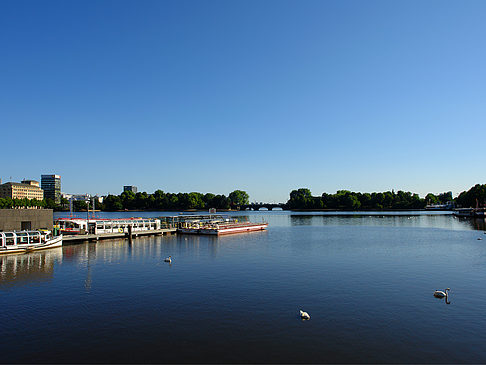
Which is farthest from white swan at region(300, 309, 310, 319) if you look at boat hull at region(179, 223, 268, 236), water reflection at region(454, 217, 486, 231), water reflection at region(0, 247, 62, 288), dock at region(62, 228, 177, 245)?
water reflection at region(454, 217, 486, 231)

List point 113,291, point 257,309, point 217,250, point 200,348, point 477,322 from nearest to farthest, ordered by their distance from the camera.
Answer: point 200,348
point 477,322
point 257,309
point 113,291
point 217,250

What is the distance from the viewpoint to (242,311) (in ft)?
98.8

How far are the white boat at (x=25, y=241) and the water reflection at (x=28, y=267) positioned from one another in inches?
61.4

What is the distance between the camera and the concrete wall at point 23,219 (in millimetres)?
73312

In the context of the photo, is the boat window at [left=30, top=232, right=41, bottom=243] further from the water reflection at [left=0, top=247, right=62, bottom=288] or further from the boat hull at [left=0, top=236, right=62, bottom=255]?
the water reflection at [left=0, top=247, right=62, bottom=288]

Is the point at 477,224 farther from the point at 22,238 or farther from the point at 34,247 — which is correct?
the point at 22,238

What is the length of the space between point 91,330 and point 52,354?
3.86 meters

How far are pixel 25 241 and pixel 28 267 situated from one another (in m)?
17.6

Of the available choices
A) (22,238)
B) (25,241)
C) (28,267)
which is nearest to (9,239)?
(22,238)

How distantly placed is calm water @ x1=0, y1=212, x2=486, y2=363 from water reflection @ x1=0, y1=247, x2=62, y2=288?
0.82ft

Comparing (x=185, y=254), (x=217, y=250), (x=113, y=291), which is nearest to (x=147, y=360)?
(x=113, y=291)

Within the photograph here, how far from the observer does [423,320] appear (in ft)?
92.0

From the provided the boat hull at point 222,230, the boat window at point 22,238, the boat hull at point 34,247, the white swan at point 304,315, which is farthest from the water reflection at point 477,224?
the boat window at point 22,238

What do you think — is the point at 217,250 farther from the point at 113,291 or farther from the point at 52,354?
the point at 52,354
